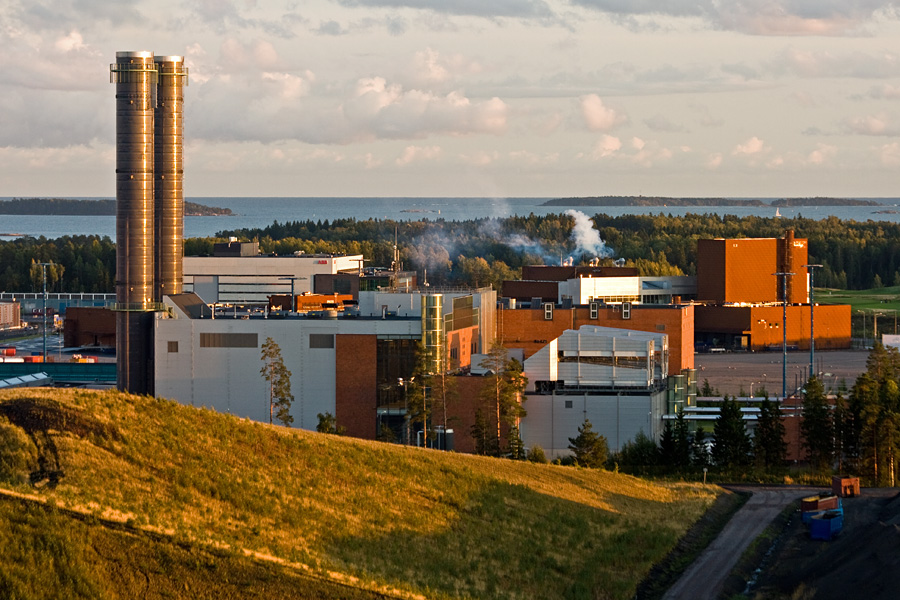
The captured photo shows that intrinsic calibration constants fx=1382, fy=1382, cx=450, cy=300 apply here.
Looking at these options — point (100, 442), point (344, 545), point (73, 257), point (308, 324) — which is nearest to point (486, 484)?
point (344, 545)

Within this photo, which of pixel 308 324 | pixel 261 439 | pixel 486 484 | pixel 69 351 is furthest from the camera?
pixel 69 351

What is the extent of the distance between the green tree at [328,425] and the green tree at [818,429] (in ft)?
67.6

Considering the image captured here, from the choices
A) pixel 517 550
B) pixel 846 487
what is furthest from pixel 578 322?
pixel 517 550

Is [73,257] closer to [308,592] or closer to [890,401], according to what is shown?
[890,401]

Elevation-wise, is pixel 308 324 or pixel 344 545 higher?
pixel 308 324

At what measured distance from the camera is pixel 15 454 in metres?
33.2

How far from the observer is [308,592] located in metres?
29.2

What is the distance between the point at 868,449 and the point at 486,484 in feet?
68.4

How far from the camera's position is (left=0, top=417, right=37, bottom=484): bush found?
32.0m

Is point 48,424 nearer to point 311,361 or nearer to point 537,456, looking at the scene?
point 537,456

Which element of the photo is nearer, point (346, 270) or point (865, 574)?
point (865, 574)

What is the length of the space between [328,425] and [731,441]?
18.0 m

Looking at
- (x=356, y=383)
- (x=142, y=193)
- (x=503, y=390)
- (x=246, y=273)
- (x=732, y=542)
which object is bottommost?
(x=732, y=542)

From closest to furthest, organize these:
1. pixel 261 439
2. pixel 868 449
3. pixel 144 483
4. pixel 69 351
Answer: pixel 144 483, pixel 261 439, pixel 868 449, pixel 69 351
